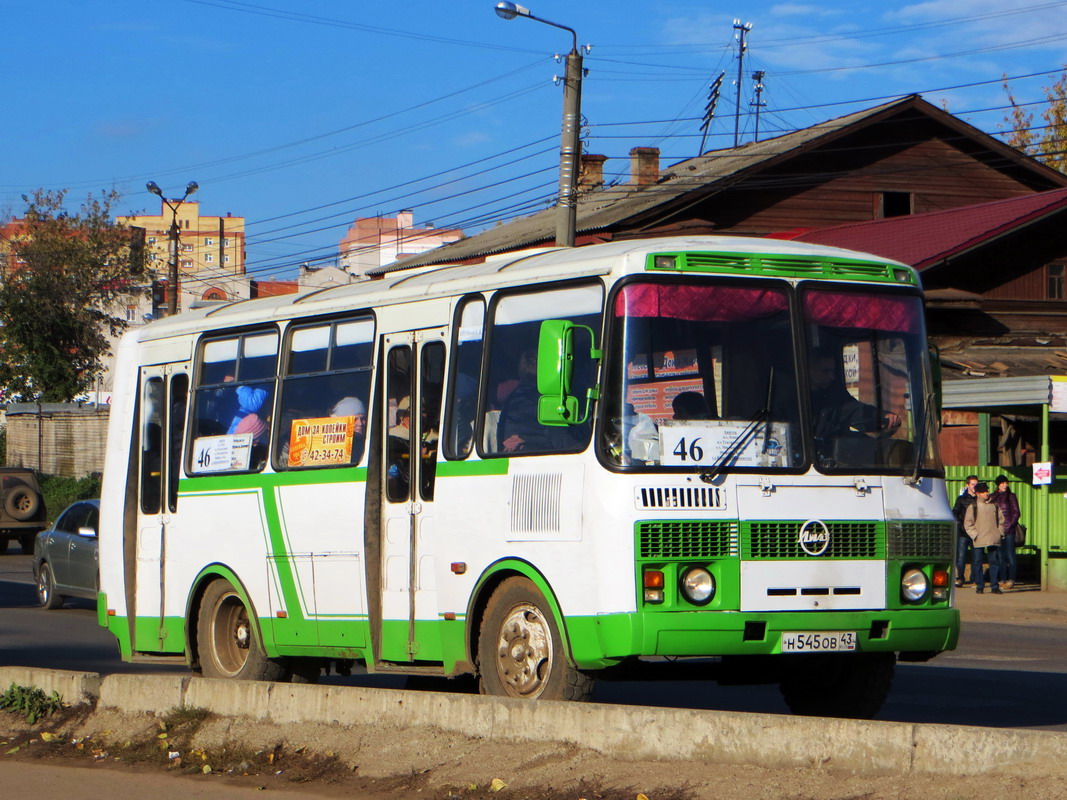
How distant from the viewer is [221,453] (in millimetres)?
12000

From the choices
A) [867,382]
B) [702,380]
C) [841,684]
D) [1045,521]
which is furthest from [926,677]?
[1045,521]

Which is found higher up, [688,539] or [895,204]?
[895,204]

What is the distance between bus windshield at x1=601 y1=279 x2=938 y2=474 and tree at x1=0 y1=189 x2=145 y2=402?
5465 centimetres

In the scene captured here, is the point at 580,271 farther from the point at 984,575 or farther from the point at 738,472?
the point at 984,575

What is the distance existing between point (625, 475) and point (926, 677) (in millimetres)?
6190

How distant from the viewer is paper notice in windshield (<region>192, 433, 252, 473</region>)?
1172 centimetres

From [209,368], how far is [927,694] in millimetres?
5994

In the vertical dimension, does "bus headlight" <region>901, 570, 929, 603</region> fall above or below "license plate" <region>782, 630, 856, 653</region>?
above

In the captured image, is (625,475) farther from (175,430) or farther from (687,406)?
(175,430)

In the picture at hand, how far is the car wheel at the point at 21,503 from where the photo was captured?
1369 inches

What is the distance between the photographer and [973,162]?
45.5m

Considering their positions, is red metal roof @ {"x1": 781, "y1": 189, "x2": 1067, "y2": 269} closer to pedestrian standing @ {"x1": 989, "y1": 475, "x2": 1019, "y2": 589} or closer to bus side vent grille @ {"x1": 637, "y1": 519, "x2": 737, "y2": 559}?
pedestrian standing @ {"x1": 989, "y1": 475, "x2": 1019, "y2": 589}

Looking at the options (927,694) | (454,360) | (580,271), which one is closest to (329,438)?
(454,360)

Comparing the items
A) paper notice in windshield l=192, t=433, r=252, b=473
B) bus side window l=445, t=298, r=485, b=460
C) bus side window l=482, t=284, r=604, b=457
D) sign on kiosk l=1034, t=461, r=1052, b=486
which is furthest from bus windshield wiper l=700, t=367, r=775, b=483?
sign on kiosk l=1034, t=461, r=1052, b=486
